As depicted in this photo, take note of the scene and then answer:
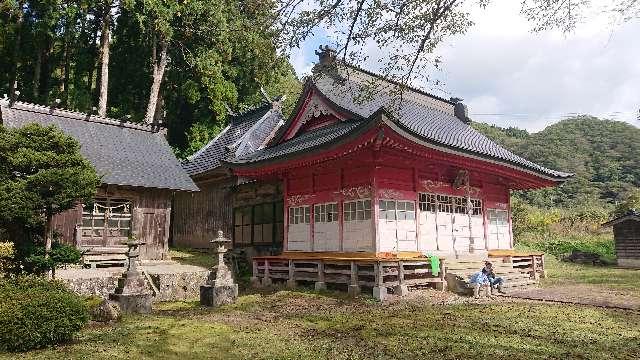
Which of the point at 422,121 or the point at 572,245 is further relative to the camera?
the point at 572,245

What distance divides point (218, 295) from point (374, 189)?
5798mm

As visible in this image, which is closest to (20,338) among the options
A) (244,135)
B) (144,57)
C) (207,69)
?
(244,135)

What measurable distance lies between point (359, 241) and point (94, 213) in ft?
36.3

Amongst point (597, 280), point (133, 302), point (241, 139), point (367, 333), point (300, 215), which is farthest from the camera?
point (241, 139)

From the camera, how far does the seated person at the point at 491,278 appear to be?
46.5 feet

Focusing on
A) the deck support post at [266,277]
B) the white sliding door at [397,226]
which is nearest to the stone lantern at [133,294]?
the deck support post at [266,277]

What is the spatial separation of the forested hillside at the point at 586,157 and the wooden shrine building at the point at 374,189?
58.1 metres

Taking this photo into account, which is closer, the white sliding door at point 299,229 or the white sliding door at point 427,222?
the white sliding door at point 427,222

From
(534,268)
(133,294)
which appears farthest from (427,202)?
(133,294)

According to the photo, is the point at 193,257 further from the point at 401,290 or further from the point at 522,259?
the point at 522,259

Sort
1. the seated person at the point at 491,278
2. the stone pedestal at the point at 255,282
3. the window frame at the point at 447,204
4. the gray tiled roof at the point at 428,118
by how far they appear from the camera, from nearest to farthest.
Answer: the seated person at the point at 491,278 < the window frame at the point at 447,204 < the gray tiled roof at the point at 428,118 < the stone pedestal at the point at 255,282

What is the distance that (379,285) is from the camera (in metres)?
12.9

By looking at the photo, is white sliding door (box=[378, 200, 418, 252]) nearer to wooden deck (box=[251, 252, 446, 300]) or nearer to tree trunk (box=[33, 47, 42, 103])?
wooden deck (box=[251, 252, 446, 300])

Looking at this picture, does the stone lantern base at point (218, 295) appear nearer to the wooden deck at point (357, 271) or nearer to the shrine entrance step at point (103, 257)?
the wooden deck at point (357, 271)
